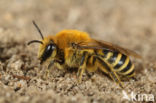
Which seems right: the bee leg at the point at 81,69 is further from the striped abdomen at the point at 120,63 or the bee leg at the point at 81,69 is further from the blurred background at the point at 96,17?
the blurred background at the point at 96,17

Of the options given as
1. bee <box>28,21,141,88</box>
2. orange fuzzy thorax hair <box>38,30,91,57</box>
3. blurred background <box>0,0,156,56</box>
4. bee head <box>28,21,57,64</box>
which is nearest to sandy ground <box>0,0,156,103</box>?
blurred background <box>0,0,156,56</box>

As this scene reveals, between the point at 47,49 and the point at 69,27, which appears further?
the point at 69,27

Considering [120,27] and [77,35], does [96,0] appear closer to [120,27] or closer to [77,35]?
[120,27]

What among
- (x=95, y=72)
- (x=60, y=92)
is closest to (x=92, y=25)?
(x=95, y=72)

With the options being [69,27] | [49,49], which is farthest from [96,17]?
[49,49]

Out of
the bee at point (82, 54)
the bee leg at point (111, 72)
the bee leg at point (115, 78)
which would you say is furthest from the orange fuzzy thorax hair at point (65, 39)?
the bee leg at point (115, 78)

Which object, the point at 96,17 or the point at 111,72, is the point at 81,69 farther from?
the point at 96,17

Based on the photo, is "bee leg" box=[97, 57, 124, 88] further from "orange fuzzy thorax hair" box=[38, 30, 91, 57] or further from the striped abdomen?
"orange fuzzy thorax hair" box=[38, 30, 91, 57]
